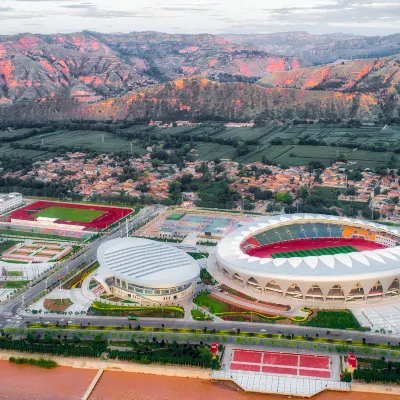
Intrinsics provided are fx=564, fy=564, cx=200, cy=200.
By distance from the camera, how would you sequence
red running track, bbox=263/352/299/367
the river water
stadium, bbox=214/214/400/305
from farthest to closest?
1. stadium, bbox=214/214/400/305
2. red running track, bbox=263/352/299/367
3. the river water

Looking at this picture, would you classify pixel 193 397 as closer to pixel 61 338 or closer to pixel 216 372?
pixel 216 372

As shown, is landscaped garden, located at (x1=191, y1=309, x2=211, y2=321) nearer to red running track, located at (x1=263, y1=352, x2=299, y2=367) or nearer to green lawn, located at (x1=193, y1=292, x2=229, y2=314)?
green lawn, located at (x1=193, y1=292, x2=229, y2=314)

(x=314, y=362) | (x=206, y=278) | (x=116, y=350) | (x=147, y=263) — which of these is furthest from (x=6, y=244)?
(x=314, y=362)

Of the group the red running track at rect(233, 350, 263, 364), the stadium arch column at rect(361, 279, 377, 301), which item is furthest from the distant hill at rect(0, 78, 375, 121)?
the red running track at rect(233, 350, 263, 364)

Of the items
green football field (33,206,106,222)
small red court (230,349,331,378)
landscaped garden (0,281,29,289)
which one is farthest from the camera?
green football field (33,206,106,222)

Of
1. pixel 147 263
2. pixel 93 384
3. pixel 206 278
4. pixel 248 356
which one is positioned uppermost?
pixel 147 263

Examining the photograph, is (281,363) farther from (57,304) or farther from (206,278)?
(57,304)
